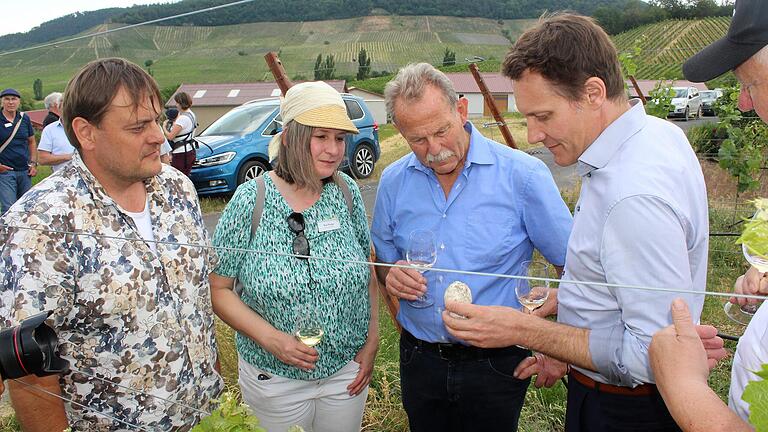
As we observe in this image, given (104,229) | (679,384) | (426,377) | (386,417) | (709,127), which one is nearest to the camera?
(679,384)

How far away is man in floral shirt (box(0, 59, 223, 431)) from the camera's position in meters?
1.74

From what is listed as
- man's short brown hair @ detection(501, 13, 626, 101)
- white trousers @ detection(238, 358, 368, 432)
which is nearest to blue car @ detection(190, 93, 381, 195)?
white trousers @ detection(238, 358, 368, 432)

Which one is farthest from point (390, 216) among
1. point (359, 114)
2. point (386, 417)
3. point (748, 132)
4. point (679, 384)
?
point (359, 114)

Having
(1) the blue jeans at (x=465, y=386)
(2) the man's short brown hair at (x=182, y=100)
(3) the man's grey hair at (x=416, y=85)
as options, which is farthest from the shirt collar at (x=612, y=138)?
(2) the man's short brown hair at (x=182, y=100)

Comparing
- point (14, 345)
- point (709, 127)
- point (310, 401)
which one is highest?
point (14, 345)

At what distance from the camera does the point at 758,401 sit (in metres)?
0.92

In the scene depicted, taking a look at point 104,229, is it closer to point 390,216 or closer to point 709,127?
point 390,216

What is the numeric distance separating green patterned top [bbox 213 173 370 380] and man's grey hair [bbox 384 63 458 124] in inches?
19.5

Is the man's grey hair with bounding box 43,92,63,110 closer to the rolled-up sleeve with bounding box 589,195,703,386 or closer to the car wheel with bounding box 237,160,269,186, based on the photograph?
the car wheel with bounding box 237,160,269,186

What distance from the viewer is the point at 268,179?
96.0 inches

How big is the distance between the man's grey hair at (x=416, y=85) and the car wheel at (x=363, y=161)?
9.09 meters

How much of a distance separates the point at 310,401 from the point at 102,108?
1.37 meters

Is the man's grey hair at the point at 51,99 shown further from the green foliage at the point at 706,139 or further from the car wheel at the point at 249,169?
the green foliage at the point at 706,139

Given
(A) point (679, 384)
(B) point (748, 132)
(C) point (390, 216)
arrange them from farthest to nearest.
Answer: (B) point (748, 132) < (C) point (390, 216) < (A) point (679, 384)
